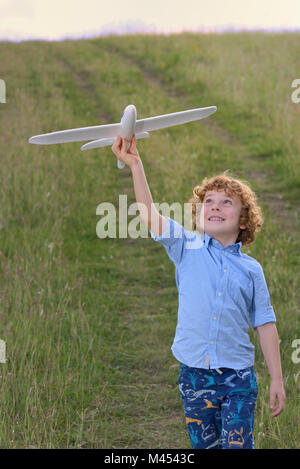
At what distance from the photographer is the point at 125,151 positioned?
2361mm

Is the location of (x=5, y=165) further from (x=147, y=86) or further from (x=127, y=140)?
(x=147, y=86)

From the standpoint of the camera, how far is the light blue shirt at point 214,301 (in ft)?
8.36

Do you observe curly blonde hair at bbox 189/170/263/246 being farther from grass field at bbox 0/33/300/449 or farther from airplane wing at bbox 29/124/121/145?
grass field at bbox 0/33/300/449

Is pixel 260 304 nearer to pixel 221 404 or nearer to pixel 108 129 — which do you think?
pixel 221 404

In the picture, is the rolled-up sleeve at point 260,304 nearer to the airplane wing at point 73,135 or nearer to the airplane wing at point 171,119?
the airplane wing at point 171,119

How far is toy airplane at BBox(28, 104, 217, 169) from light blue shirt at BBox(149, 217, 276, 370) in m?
0.67

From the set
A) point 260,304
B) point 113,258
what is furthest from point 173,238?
point 113,258

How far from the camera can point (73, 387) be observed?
3781 millimetres

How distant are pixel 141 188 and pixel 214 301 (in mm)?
579

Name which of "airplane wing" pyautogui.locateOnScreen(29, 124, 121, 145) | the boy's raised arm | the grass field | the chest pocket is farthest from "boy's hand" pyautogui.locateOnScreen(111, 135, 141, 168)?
the grass field

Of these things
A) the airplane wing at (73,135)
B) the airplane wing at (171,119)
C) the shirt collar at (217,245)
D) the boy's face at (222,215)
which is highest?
the airplane wing at (171,119)

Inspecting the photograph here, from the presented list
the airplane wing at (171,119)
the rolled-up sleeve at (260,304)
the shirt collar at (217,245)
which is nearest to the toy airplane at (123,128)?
the airplane wing at (171,119)

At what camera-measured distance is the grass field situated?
3586mm
